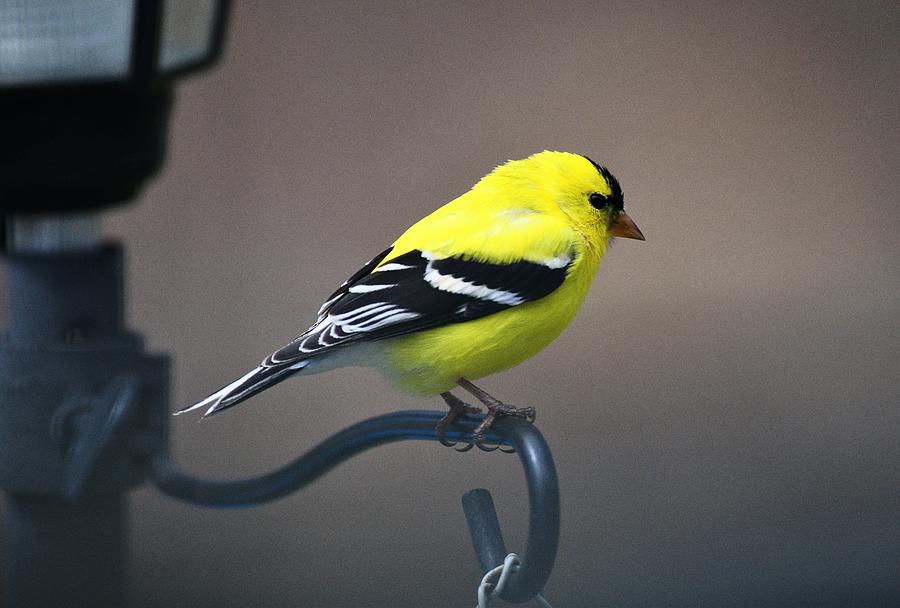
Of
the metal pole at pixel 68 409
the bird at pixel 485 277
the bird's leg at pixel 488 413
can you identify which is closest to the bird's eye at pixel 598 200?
the bird at pixel 485 277

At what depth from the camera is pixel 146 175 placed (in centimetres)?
122

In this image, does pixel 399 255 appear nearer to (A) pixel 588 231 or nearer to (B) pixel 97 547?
(A) pixel 588 231

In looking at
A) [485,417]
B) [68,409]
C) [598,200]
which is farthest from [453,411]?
[68,409]

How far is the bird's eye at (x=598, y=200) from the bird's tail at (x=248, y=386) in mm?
352

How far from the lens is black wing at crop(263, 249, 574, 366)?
1.10m

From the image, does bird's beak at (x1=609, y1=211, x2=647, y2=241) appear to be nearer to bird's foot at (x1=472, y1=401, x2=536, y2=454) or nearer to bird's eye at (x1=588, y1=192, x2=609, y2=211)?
bird's eye at (x1=588, y1=192, x2=609, y2=211)

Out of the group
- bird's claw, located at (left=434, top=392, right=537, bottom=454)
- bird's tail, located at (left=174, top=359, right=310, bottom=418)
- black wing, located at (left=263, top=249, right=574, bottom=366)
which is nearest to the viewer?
bird's tail, located at (left=174, top=359, right=310, bottom=418)

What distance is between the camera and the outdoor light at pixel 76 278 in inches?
45.8

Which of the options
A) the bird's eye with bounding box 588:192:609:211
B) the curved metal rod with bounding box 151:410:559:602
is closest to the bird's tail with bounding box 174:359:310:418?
the curved metal rod with bounding box 151:410:559:602

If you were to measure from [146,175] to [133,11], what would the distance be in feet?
0.56

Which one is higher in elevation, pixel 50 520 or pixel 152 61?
pixel 152 61

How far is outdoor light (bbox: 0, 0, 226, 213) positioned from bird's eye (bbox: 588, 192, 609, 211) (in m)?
0.42

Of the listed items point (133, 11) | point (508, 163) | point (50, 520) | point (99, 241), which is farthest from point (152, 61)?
point (50, 520)

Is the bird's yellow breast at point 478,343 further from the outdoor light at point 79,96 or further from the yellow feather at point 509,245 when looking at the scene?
the outdoor light at point 79,96
